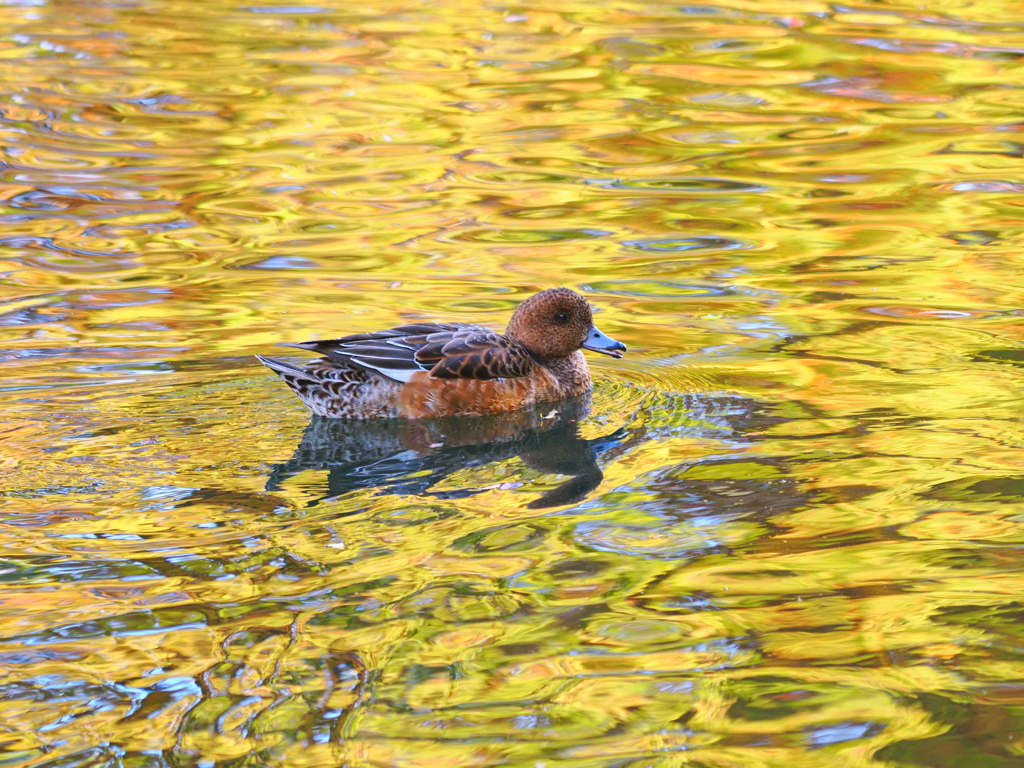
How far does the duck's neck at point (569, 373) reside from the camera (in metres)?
7.71

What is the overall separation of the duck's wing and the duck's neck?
0.31 m

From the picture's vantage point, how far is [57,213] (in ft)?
36.2

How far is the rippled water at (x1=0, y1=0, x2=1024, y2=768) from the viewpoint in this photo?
13.9 ft

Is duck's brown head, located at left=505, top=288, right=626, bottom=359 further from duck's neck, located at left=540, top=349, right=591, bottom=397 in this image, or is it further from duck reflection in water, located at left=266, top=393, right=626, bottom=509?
duck reflection in water, located at left=266, top=393, right=626, bottom=509

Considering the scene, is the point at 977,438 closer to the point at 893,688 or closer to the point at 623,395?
the point at 623,395

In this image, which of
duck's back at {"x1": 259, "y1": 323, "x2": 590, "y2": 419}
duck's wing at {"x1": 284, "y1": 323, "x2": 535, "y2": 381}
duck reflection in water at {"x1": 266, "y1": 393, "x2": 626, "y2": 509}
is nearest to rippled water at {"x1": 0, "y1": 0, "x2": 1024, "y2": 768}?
duck reflection in water at {"x1": 266, "y1": 393, "x2": 626, "y2": 509}

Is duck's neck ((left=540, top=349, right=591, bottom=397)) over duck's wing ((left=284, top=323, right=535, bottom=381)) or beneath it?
beneath

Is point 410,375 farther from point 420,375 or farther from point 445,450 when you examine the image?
point 445,450

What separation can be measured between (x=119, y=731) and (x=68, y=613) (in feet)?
2.88

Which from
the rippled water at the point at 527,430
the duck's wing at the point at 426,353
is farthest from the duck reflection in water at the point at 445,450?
the duck's wing at the point at 426,353

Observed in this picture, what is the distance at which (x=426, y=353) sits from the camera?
7270 mm

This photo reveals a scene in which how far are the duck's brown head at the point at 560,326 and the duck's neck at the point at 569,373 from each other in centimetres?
5

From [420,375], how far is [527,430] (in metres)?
0.65

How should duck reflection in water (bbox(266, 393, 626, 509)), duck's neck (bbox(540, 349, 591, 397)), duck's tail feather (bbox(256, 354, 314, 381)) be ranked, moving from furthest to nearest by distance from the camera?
1. duck's neck (bbox(540, 349, 591, 397))
2. duck's tail feather (bbox(256, 354, 314, 381))
3. duck reflection in water (bbox(266, 393, 626, 509))
